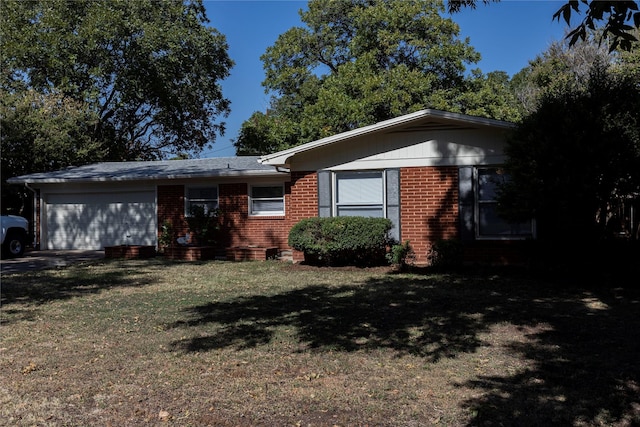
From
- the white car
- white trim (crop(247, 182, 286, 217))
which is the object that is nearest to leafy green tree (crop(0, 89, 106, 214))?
the white car

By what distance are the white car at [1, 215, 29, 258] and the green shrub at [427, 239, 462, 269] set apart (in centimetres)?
1187

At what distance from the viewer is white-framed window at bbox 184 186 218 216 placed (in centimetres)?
1662

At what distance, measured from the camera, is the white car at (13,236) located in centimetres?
1538

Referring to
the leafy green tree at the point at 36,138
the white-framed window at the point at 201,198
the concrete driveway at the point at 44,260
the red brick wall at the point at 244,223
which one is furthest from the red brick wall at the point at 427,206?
the leafy green tree at the point at 36,138

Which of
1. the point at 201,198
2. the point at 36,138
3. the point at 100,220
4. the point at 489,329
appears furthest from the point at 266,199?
the point at 36,138

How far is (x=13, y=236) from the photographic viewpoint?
15742mm

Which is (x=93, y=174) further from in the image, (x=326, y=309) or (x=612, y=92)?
(x=612, y=92)

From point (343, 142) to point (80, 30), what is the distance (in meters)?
18.4

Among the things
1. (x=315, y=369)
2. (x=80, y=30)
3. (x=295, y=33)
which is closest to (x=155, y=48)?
(x=80, y=30)

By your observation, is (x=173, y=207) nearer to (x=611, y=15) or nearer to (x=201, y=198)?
(x=201, y=198)

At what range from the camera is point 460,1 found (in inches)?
257

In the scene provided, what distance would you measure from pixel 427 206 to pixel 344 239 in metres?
2.09

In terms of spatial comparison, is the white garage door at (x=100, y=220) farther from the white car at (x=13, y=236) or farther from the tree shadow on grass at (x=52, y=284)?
the tree shadow on grass at (x=52, y=284)

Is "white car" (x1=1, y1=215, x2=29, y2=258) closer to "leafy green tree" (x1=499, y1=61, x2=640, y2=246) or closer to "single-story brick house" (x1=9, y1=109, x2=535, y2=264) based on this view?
"single-story brick house" (x1=9, y1=109, x2=535, y2=264)
